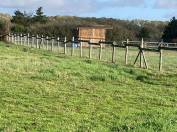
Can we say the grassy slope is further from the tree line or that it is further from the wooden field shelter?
the tree line

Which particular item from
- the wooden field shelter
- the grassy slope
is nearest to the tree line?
the wooden field shelter

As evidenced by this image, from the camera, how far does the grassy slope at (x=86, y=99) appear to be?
382 inches

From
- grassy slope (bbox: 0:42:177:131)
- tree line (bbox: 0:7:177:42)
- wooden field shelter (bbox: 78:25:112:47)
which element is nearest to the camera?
grassy slope (bbox: 0:42:177:131)

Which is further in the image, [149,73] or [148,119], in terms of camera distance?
[149,73]

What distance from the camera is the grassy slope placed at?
31.9 feet

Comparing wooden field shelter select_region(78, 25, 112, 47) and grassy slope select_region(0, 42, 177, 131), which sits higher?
grassy slope select_region(0, 42, 177, 131)

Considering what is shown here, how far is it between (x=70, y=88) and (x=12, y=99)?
9.65 ft

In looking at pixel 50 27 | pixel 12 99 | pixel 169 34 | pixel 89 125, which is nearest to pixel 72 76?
pixel 12 99

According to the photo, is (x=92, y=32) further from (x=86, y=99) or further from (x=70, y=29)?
(x=86, y=99)

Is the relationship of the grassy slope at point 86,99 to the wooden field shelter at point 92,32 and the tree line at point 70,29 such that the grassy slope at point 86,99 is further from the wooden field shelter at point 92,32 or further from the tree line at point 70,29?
the tree line at point 70,29

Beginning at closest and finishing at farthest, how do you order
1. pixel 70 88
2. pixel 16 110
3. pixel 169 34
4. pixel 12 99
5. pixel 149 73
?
pixel 16 110
pixel 12 99
pixel 70 88
pixel 149 73
pixel 169 34

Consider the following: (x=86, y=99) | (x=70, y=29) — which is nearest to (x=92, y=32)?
(x=70, y=29)

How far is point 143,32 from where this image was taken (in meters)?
84.6

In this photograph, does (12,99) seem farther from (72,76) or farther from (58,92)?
(72,76)
